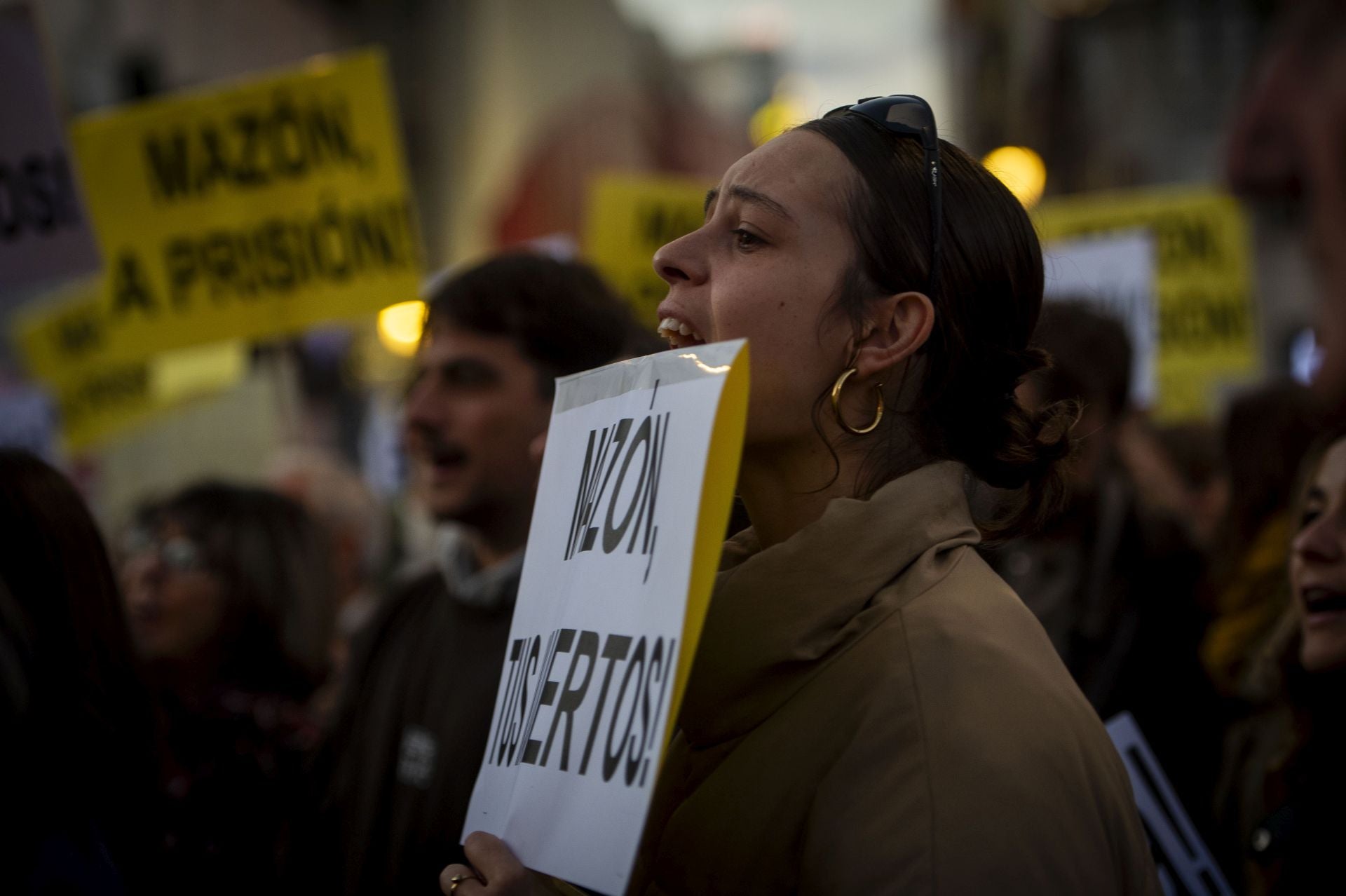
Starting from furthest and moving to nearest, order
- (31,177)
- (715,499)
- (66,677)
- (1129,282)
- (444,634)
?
(1129,282)
(31,177)
(444,634)
(66,677)
(715,499)

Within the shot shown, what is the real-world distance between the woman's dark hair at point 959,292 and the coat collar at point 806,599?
13 cm

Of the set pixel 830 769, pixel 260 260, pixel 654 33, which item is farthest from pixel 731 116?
pixel 830 769

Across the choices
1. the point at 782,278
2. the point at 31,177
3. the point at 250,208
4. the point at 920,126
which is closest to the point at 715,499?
the point at 782,278

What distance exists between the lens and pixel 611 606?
1461 mm

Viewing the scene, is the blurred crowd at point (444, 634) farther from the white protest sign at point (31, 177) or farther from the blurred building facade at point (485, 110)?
the blurred building facade at point (485, 110)

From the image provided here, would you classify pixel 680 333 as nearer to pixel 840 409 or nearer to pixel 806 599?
pixel 840 409

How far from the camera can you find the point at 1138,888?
58.3 inches

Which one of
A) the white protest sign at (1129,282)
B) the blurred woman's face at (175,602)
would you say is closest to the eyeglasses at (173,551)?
the blurred woman's face at (175,602)

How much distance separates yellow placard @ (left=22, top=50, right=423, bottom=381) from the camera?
438 cm

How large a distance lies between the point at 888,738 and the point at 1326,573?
132 centimetres

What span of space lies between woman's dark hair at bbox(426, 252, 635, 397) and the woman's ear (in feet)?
4.30

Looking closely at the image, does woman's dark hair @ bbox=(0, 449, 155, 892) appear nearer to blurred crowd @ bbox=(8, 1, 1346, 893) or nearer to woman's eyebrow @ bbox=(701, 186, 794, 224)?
blurred crowd @ bbox=(8, 1, 1346, 893)

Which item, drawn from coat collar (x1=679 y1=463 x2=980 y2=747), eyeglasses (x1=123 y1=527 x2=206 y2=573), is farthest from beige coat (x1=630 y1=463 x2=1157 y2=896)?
eyeglasses (x1=123 y1=527 x2=206 y2=573)

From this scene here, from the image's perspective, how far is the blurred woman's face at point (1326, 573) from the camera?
7.67 ft
